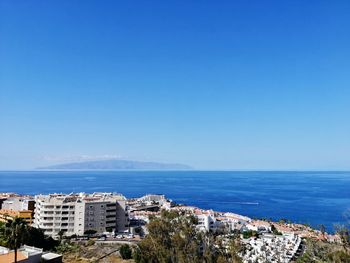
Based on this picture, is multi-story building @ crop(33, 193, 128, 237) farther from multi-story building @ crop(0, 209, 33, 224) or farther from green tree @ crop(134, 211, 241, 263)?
green tree @ crop(134, 211, 241, 263)

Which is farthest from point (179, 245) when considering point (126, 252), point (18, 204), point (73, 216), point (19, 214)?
point (18, 204)

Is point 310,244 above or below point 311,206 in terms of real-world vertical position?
above

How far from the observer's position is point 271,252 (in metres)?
42.3

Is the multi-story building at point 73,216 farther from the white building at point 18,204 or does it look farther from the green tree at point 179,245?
the green tree at point 179,245

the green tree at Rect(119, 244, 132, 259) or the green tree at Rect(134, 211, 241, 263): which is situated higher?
the green tree at Rect(134, 211, 241, 263)

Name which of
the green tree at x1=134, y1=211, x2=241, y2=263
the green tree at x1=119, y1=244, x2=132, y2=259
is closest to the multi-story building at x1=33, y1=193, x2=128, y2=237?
the green tree at x1=119, y1=244, x2=132, y2=259

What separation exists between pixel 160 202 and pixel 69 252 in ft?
202

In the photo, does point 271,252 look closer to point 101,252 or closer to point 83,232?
point 101,252

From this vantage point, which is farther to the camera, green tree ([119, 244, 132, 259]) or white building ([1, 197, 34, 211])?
white building ([1, 197, 34, 211])

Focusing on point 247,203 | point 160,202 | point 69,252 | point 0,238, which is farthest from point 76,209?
point 247,203

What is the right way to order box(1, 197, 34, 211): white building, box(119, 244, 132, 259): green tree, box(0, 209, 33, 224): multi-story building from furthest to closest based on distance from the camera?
box(1, 197, 34, 211): white building < box(0, 209, 33, 224): multi-story building < box(119, 244, 132, 259): green tree

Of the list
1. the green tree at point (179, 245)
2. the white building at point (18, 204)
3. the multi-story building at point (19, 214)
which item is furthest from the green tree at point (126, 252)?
the white building at point (18, 204)

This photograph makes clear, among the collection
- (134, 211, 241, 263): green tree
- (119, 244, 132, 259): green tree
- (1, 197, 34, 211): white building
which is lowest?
(119, 244, 132, 259): green tree

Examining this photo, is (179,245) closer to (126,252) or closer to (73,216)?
(126,252)
